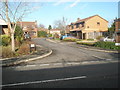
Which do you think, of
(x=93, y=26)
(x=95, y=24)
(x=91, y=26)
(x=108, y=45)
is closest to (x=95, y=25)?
(x=95, y=24)

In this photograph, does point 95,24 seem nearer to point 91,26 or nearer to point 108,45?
point 91,26

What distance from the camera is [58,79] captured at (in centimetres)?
547

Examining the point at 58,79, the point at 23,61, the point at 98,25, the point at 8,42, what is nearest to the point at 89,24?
the point at 98,25

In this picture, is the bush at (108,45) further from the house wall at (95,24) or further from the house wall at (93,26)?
the house wall at (95,24)

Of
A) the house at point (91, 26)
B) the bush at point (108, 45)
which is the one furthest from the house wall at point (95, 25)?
the bush at point (108, 45)

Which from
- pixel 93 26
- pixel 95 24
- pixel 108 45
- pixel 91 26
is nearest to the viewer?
pixel 108 45

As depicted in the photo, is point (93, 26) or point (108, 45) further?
point (93, 26)

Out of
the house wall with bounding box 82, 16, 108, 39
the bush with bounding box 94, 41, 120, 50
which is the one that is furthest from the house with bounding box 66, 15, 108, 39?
the bush with bounding box 94, 41, 120, 50

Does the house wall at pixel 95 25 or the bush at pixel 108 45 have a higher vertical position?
the house wall at pixel 95 25

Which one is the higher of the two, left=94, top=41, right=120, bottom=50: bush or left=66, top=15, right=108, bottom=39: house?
left=66, top=15, right=108, bottom=39: house

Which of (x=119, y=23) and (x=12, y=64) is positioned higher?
(x=119, y=23)

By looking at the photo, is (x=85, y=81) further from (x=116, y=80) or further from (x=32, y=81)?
(x=32, y=81)

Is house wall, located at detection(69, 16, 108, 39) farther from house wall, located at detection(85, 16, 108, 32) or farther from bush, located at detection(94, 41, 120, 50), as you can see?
bush, located at detection(94, 41, 120, 50)

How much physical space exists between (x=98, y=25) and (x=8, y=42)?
105 feet
